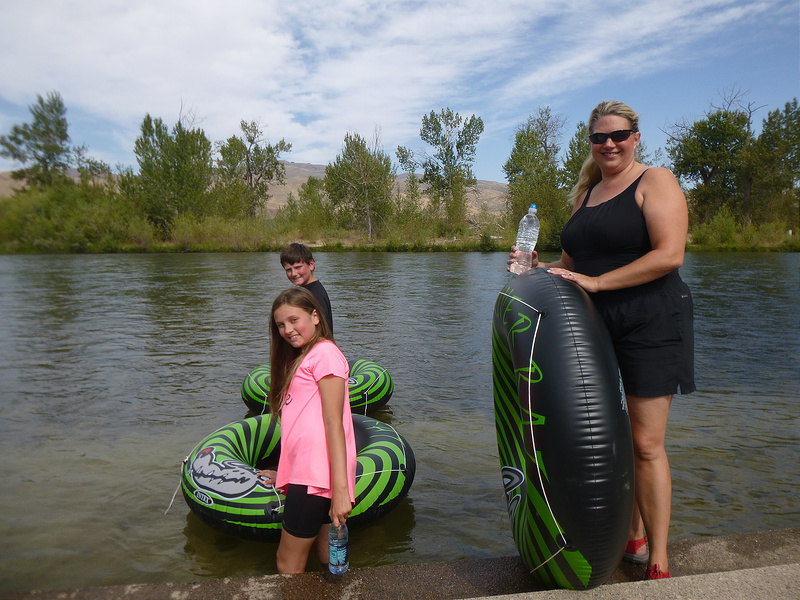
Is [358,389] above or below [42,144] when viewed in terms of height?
below

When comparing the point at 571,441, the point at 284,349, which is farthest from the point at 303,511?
the point at 571,441

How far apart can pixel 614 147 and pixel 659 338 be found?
0.81 m

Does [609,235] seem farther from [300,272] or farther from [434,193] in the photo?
[434,193]

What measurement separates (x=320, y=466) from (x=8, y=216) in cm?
211

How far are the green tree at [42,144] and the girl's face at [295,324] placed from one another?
7.05 ft

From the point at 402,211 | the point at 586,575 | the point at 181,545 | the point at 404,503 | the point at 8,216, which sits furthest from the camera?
the point at 402,211

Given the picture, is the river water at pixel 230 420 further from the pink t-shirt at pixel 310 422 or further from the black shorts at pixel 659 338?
the black shorts at pixel 659 338

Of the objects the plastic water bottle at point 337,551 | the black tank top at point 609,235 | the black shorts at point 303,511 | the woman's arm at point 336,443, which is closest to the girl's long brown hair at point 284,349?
the woman's arm at point 336,443

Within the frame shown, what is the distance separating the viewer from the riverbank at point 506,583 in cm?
216

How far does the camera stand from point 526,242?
3.09 meters

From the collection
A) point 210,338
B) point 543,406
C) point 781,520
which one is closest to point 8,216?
point 543,406

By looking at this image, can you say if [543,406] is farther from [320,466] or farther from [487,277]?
[487,277]

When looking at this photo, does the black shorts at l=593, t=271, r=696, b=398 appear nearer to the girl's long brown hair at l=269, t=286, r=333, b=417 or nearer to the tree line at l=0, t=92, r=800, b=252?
the girl's long brown hair at l=269, t=286, r=333, b=417

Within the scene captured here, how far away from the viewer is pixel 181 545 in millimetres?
3531
